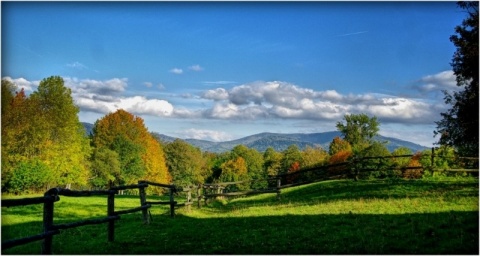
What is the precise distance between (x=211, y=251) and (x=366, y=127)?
101 metres

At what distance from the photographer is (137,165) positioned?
6519 centimetres

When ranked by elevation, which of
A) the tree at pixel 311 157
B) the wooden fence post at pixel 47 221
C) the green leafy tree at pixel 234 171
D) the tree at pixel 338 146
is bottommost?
the green leafy tree at pixel 234 171

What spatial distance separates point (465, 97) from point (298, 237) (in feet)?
52.7

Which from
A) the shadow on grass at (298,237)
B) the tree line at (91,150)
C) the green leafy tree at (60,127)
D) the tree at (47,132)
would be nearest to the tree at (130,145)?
the tree line at (91,150)

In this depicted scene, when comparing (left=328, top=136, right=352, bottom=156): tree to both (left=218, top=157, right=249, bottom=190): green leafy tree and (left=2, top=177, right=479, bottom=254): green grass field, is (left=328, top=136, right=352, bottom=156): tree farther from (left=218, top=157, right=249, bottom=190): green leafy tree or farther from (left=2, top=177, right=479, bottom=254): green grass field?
(left=2, top=177, right=479, bottom=254): green grass field

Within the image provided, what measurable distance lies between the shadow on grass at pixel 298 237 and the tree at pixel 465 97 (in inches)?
408

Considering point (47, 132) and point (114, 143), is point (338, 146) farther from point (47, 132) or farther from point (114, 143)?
point (47, 132)

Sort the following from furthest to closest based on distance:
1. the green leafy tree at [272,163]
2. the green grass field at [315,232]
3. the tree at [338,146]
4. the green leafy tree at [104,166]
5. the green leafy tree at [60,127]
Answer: the green leafy tree at [272,163], the tree at [338,146], the green leafy tree at [104,166], the green leafy tree at [60,127], the green grass field at [315,232]

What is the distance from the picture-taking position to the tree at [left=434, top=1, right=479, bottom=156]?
21062 millimetres

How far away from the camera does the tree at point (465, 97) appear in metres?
21.1

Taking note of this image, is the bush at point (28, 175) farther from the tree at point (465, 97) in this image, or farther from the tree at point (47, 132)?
the tree at point (465, 97)

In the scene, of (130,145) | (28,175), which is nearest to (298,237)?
(28,175)

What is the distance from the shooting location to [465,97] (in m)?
22.8

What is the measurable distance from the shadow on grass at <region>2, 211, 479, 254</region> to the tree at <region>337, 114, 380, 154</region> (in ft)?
305
